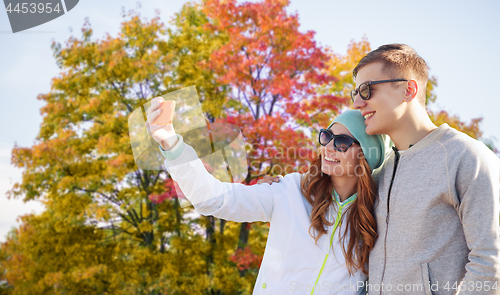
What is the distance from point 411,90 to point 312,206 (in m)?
0.83

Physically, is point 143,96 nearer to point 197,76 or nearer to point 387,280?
point 197,76

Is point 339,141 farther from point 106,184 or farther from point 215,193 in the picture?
point 106,184

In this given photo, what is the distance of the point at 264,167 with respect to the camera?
7.75m

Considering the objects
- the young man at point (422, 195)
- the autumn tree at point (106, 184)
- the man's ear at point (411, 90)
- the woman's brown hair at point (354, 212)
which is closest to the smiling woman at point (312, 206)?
the woman's brown hair at point (354, 212)

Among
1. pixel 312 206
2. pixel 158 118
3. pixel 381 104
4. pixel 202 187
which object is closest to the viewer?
pixel 158 118

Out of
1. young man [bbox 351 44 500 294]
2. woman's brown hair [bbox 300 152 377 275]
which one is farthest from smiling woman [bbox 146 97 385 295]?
young man [bbox 351 44 500 294]

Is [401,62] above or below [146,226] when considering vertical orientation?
above

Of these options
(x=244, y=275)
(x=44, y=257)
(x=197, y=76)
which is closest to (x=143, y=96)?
(x=197, y=76)

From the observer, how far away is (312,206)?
6.88ft

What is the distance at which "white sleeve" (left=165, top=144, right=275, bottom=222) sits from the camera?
1768 mm

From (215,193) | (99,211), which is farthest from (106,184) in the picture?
(215,193)

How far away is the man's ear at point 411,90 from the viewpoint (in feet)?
6.25

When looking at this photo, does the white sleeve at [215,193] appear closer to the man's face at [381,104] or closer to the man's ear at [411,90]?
the man's face at [381,104]

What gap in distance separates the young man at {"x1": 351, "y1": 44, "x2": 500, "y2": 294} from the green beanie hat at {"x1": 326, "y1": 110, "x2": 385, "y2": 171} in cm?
7
